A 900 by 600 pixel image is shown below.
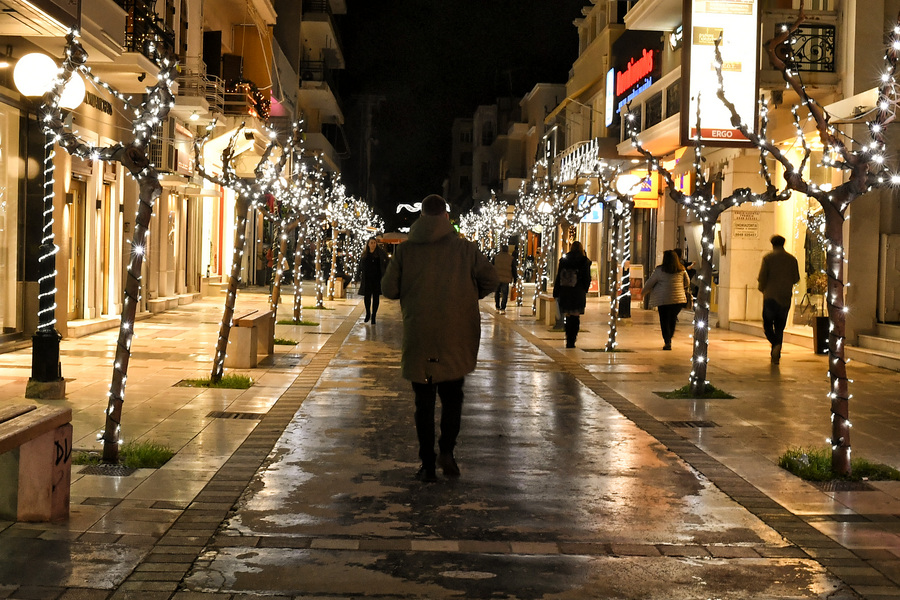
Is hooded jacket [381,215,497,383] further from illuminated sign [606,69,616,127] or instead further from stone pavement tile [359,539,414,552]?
illuminated sign [606,69,616,127]

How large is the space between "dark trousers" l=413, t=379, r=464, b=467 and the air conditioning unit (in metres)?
19.3

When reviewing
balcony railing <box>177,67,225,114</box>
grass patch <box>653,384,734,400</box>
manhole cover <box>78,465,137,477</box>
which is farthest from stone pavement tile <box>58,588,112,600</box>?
balcony railing <box>177,67,225,114</box>

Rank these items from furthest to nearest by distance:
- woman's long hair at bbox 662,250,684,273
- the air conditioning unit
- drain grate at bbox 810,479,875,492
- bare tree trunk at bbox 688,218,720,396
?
the air conditioning unit
woman's long hair at bbox 662,250,684,273
bare tree trunk at bbox 688,218,720,396
drain grate at bbox 810,479,875,492

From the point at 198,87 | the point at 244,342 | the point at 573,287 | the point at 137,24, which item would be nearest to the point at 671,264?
the point at 573,287

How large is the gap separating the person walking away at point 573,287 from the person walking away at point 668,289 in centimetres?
108

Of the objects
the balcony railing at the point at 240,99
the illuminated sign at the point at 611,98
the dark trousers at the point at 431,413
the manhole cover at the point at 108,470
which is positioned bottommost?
the manhole cover at the point at 108,470

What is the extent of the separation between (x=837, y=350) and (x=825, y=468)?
895 mm

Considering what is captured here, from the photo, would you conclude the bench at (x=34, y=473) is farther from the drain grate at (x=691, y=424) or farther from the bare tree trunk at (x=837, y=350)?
the drain grate at (x=691, y=424)

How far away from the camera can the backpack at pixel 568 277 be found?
61.8 feet

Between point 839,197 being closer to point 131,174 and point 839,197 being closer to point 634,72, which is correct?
point 131,174

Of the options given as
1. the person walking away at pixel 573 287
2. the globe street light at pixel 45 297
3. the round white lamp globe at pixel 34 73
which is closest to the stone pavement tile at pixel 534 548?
the globe street light at pixel 45 297

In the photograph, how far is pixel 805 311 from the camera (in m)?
20.7

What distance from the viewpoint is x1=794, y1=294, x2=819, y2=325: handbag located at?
66.6 ft

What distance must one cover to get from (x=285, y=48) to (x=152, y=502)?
44681mm
